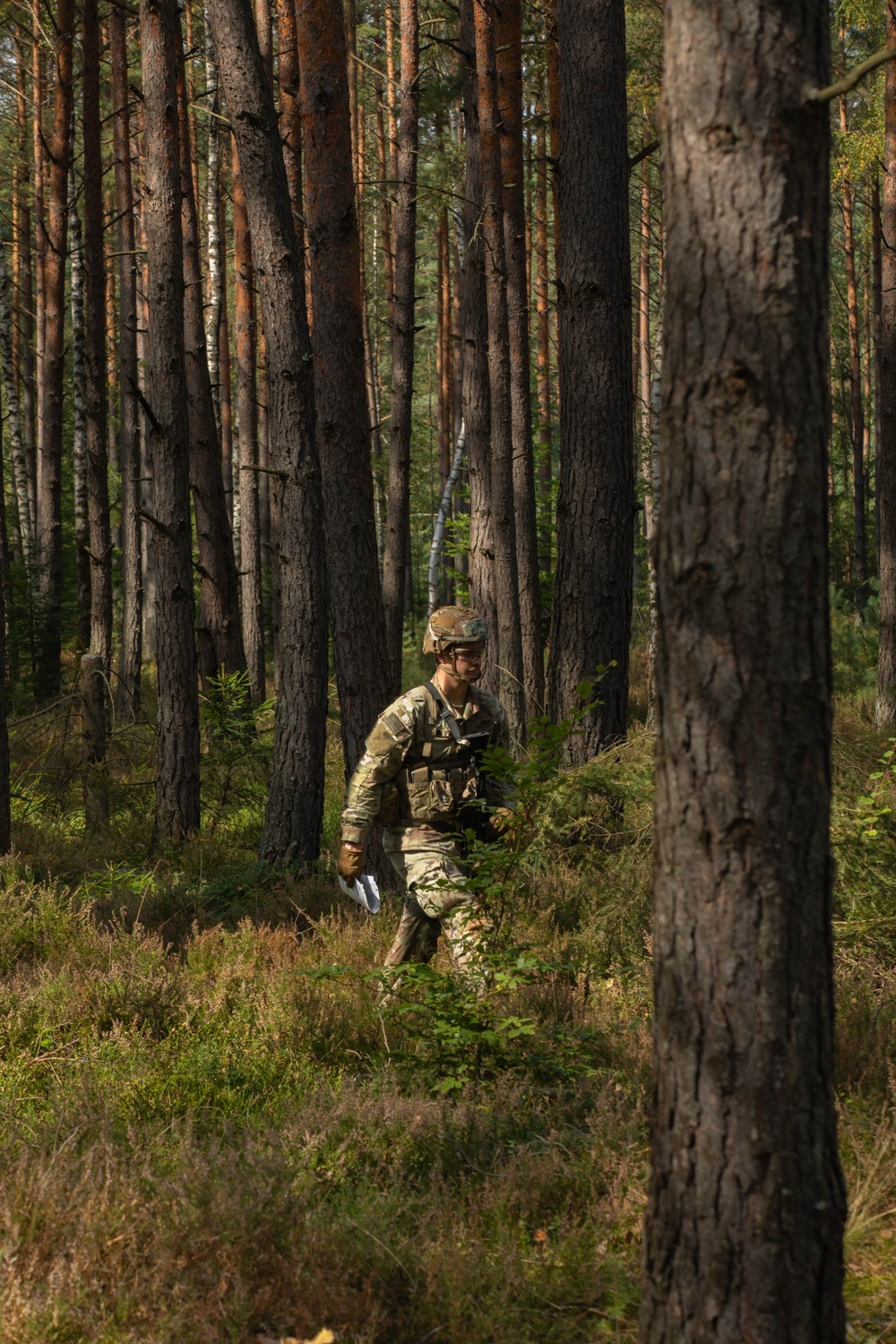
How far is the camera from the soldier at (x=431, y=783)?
5.43 meters

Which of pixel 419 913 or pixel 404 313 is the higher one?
pixel 404 313

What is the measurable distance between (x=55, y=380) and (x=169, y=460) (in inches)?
319

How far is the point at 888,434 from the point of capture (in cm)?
1430

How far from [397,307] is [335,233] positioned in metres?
8.62

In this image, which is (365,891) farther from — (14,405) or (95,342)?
(14,405)

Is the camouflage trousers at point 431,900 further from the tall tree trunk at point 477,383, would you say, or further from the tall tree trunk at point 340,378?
the tall tree trunk at point 477,383

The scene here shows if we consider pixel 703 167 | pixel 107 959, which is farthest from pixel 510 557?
pixel 703 167

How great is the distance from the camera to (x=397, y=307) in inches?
635

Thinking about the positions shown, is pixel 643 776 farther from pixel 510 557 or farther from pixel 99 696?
pixel 510 557

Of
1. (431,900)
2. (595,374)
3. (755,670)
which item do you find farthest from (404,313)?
(755,670)

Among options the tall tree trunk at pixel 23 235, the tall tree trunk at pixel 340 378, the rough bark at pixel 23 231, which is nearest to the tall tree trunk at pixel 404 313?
the tall tree trunk at pixel 340 378

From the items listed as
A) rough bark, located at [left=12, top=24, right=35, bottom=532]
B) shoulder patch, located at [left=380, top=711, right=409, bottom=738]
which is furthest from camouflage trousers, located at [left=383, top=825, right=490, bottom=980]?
rough bark, located at [left=12, top=24, right=35, bottom=532]

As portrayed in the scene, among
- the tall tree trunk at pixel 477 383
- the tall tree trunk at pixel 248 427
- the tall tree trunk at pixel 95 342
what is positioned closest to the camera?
the tall tree trunk at pixel 477 383

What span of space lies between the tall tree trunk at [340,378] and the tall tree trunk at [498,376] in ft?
16.8
